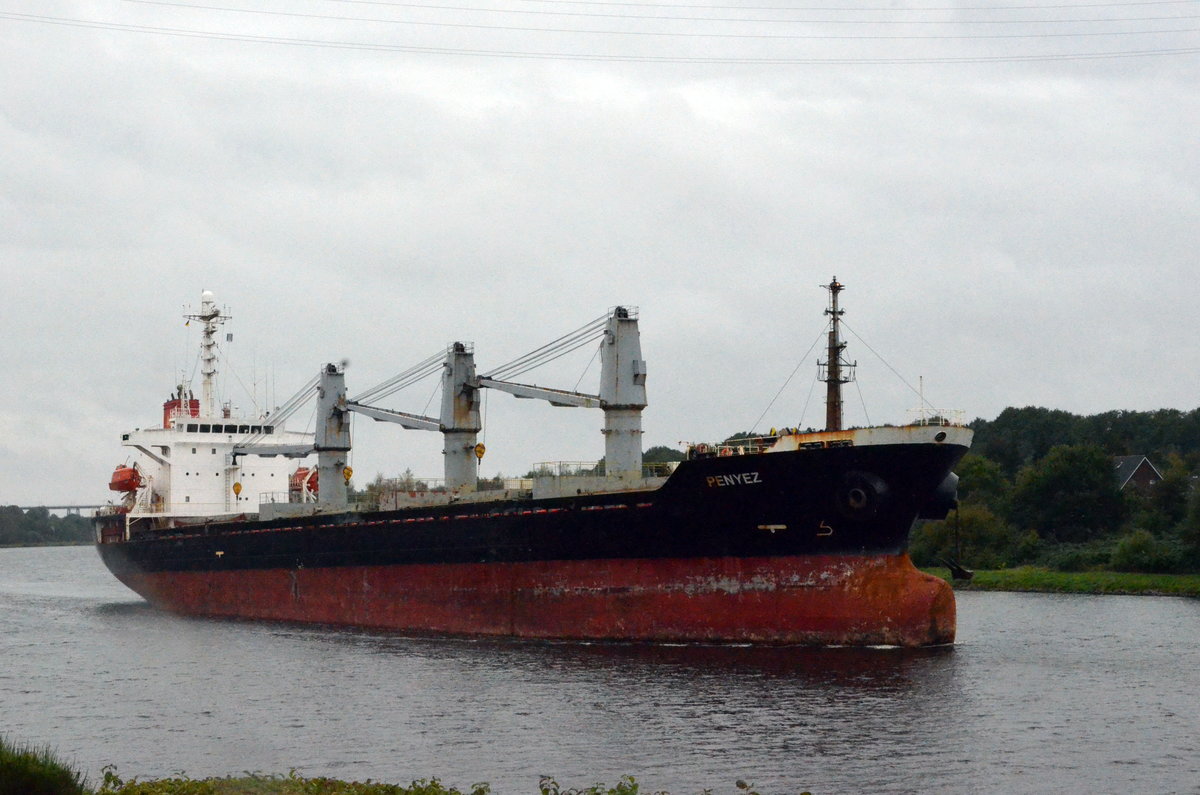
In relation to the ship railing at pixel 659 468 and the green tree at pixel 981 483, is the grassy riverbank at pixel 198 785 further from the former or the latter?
the green tree at pixel 981 483

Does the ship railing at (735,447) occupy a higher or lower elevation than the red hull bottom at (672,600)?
higher

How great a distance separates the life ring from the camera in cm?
2491

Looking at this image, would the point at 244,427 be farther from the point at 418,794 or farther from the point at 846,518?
the point at 418,794

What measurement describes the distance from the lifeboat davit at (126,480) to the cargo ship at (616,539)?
565 centimetres

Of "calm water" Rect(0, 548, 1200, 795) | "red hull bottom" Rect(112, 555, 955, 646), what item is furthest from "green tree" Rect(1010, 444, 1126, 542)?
"red hull bottom" Rect(112, 555, 955, 646)

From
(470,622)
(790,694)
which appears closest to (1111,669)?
(790,694)

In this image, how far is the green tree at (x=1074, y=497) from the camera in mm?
58219

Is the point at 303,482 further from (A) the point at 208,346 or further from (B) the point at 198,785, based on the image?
(B) the point at 198,785

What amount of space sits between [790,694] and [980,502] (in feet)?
145

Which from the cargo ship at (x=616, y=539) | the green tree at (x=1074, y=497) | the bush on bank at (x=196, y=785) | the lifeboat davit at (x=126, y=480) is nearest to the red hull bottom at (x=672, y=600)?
the cargo ship at (x=616, y=539)

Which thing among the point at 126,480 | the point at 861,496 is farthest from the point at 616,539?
the point at 126,480

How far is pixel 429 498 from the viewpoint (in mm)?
34312

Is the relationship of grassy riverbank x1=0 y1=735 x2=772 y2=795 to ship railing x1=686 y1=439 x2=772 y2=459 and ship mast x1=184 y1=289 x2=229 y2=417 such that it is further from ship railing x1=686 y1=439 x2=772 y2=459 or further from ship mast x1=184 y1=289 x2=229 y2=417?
ship mast x1=184 y1=289 x2=229 y2=417

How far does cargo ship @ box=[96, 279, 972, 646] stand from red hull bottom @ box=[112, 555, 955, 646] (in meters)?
0.04
